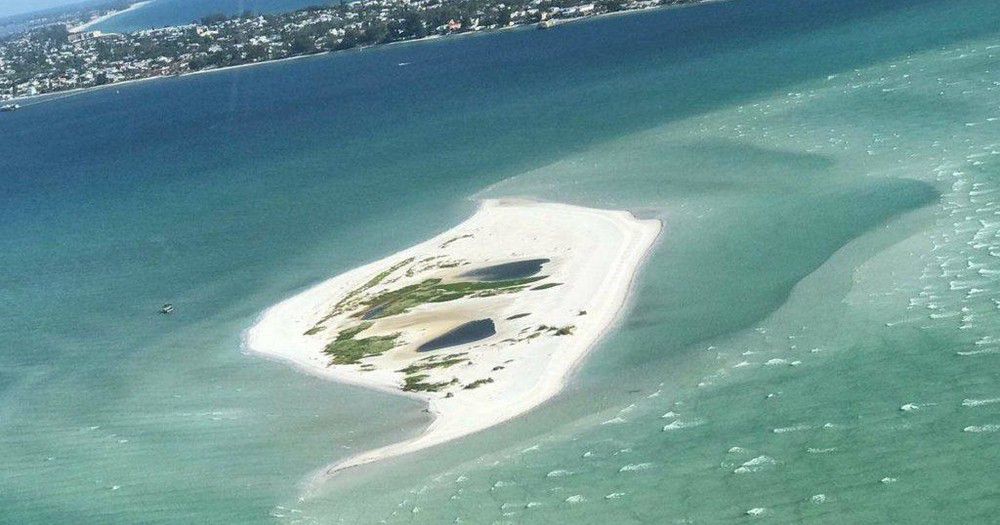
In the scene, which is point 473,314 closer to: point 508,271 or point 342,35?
point 508,271

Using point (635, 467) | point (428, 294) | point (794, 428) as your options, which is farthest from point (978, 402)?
point (428, 294)

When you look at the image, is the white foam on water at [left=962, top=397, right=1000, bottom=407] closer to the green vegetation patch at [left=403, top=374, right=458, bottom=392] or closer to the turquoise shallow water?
Result: the turquoise shallow water

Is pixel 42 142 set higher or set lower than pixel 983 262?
lower

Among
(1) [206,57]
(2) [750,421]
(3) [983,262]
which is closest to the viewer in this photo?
(2) [750,421]

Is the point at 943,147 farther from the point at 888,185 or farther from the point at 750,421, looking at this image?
the point at 750,421

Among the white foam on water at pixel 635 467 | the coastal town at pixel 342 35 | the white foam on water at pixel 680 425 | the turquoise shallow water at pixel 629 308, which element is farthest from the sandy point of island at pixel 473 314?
the coastal town at pixel 342 35

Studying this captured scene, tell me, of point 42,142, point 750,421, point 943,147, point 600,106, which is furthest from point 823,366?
point 42,142
